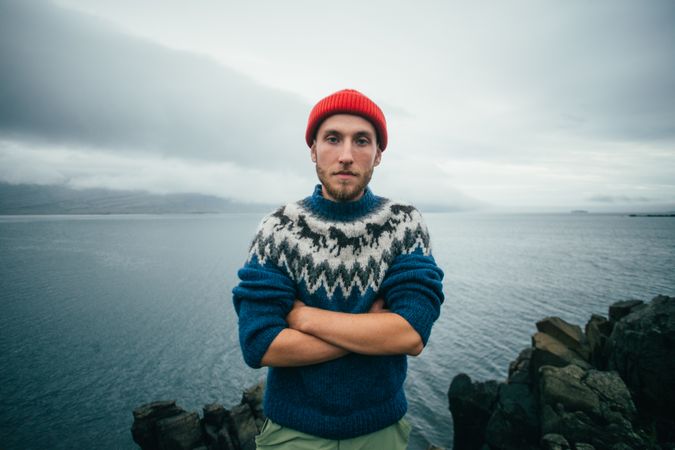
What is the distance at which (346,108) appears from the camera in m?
2.67

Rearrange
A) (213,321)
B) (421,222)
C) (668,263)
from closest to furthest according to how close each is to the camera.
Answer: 1. (421,222)
2. (213,321)
3. (668,263)

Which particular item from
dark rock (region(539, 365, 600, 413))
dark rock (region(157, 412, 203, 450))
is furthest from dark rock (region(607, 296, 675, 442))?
dark rock (region(157, 412, 203, 450))

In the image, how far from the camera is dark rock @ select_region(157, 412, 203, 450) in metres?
12.4

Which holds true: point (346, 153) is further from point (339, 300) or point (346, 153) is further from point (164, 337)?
point (164, 337)

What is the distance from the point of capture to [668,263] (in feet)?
180

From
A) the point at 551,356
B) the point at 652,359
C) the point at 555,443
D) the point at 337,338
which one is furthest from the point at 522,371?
the point at 337,338

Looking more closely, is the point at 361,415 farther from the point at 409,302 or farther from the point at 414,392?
the point at 414,392

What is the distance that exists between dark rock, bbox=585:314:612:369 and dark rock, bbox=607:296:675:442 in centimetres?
257

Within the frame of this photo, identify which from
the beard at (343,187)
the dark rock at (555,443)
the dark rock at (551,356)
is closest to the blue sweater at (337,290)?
the beard at (343,187)

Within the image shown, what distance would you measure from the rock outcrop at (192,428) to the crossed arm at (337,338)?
12922 millimetres

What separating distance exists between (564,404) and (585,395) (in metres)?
0.65

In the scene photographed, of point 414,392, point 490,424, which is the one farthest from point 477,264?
point 490,424

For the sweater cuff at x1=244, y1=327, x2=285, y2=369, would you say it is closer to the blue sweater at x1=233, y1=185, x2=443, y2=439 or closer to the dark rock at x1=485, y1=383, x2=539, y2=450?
the blue sweater at x1=233, y1=185, x2=443, y2=439

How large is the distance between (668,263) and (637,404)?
2657 inches
